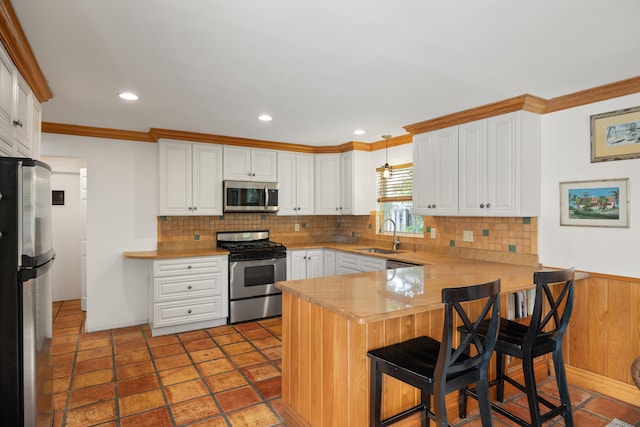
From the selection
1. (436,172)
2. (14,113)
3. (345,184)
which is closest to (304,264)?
(345,184)

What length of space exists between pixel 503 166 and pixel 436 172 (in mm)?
693

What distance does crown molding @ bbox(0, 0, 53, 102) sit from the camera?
1701 millimetres

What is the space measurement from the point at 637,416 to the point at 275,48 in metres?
3.37

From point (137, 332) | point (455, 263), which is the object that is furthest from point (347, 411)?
point (137, 332)

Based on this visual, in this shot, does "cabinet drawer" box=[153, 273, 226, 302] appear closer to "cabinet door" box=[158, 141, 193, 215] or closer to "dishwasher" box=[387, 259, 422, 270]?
"cabinet door" box=[158, 141, 193, 215]

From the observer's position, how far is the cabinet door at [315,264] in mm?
5000

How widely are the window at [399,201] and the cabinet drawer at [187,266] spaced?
223 cm

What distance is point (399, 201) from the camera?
4770 mm

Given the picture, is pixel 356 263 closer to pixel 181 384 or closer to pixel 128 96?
pixel 181 384

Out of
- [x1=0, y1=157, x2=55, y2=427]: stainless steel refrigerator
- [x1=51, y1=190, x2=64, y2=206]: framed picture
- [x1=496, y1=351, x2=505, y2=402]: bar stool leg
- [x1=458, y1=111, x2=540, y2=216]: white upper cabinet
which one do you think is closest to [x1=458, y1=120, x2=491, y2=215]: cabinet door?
[x1=458, y1=111, x2=540, y2=216]: white upper cabinet

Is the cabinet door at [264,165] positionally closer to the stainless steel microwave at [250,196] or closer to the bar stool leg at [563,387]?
the stainless steel microwave at [250,196]

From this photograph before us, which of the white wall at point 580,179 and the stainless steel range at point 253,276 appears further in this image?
the stainless steel range at point 253,276

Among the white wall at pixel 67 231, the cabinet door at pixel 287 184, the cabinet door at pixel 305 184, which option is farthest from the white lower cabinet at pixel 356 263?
the white wall at pixel 67 231

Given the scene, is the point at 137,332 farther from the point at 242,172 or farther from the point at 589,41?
the point at 589,41
